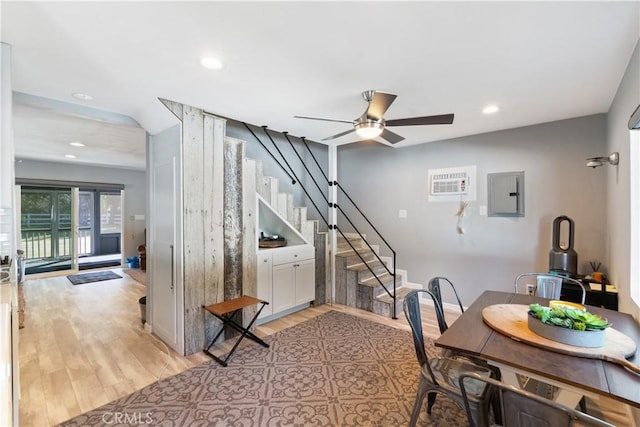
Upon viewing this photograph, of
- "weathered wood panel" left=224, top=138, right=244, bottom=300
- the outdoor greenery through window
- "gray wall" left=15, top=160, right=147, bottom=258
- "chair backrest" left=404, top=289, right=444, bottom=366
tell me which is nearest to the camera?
"chair backrest" left=404, top=289, right=444, bottom=366

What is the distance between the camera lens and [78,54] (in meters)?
2.01

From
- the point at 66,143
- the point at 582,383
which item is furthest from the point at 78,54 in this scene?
the point at 66,143

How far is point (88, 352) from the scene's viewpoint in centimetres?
303

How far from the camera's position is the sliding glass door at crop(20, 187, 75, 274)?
6523 millimetres

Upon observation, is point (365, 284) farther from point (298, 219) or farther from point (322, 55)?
point (322, 55)

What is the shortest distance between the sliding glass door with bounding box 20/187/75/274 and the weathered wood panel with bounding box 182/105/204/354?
5805 mm

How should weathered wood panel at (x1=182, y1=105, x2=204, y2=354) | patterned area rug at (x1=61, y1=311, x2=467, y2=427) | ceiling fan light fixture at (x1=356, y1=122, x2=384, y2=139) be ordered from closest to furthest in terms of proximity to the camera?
patterned area rug at (x1=61, y1=311, x2=467, y2=427) < ceiling fan light fixture at (x1=356, y1=122, x2=384, y2=139) < weathered wood panel at (x1=182, y1=105, x2=204, y2=354)

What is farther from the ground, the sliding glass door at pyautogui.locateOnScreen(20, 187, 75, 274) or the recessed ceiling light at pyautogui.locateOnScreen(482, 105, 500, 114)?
the recessed ceiling light at pyautogui.locateOnScreen(482, 105, 500, 114)

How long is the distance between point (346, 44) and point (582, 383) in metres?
2.14

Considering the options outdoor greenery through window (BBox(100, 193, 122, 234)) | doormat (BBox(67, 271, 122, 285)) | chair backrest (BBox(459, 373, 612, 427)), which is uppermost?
outdoor greenery through window (BBox(100, 193, 122, 234))

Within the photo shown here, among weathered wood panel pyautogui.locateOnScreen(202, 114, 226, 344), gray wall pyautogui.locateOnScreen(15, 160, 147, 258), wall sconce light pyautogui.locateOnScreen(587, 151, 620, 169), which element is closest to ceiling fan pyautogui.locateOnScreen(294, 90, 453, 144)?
weathered wood panel pyautogui.locateOnScreen(202, 114, 226, 344)

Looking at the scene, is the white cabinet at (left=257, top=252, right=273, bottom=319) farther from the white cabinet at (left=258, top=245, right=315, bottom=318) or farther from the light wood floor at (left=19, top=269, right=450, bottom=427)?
the light wood floor at (left=19, top=269, right=450, bottom=427)

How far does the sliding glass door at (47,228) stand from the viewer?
6.52m

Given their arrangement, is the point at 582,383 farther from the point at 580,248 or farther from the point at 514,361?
the point at 580,248
